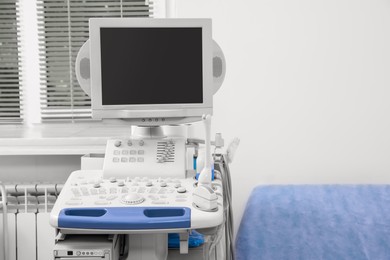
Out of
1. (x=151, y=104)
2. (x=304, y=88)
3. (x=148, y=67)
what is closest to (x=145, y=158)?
(x=151, y=104)

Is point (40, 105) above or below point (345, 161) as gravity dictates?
above

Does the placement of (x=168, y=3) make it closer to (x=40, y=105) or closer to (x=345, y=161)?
(x=40, y=105)

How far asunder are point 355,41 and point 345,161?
0.62 meters

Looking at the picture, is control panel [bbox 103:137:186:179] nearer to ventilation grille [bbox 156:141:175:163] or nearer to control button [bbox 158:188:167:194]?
ventilation grille [bbox 156:141:175:163]

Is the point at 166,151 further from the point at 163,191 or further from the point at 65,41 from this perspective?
the point at 65,41

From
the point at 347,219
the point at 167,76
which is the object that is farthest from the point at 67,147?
the point at 347,219

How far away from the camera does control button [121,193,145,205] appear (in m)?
1.52

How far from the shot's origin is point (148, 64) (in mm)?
1767

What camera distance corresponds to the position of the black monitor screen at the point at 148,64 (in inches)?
69.1

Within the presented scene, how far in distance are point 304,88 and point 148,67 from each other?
100 cm

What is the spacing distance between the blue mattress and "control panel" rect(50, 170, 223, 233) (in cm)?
54

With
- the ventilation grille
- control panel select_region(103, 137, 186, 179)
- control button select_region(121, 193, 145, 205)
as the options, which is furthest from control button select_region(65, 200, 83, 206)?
the ventilation grille

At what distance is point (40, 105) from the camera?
8.97 ft

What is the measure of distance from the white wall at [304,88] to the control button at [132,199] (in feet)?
3.28
